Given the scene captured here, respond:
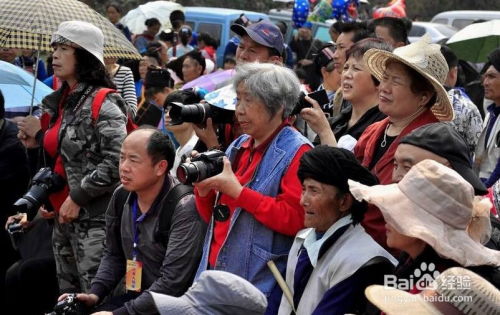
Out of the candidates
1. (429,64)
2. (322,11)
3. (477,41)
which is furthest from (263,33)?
(322,11)

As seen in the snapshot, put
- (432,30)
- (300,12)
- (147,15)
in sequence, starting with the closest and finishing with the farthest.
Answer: (300,12)
(147,15)
(432,30)

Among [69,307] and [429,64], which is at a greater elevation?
[429,64]

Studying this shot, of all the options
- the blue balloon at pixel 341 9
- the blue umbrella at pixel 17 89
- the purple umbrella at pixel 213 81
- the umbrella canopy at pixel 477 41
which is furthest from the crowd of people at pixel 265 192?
the blue balloon at pixel 341 9

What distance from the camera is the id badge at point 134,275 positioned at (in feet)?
14.9

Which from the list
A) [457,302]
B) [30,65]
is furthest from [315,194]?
[30,65]

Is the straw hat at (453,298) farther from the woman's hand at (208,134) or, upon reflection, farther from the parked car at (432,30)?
the parked car at (432,30)

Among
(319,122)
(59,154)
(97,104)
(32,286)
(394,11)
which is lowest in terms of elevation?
(394,11)

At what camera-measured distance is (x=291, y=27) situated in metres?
17.2

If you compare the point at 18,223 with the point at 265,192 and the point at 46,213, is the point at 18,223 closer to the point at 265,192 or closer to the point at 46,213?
the point at 46,213

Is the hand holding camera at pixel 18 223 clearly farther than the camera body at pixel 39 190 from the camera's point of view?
Yes

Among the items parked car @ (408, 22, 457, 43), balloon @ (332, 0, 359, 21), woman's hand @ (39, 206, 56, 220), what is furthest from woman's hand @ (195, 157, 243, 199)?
parked car @ (408, 22, 457, 43)

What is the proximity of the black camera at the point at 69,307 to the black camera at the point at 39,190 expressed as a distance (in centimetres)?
89

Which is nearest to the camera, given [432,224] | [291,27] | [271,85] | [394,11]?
[432,224]

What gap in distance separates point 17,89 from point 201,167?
352cm
